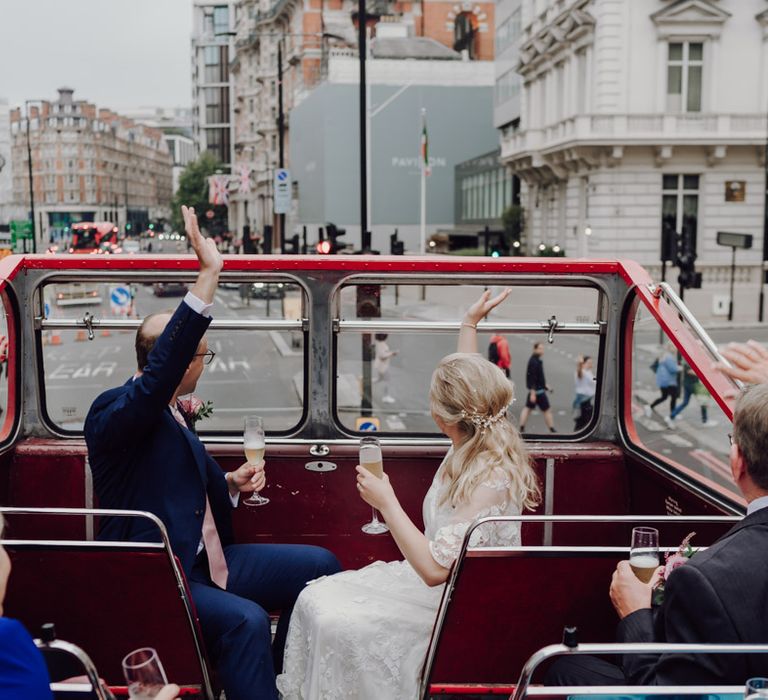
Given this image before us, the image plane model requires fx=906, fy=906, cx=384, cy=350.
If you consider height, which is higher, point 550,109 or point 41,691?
point 550,109

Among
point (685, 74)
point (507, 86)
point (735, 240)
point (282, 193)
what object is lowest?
point (735, 240)

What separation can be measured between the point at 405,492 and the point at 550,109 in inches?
1629

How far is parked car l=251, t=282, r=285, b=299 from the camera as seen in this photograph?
16.0 ft

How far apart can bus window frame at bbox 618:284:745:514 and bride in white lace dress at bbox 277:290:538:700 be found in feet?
2.93

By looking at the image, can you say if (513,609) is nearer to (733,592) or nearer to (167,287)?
(733,592)

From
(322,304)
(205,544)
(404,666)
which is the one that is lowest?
(404,666)

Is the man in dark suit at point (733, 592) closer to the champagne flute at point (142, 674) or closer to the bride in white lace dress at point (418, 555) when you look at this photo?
the bride in white lace dress at point (418, 555)

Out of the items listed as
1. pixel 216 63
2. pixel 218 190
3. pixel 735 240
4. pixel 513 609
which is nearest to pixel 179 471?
pixel 513 609

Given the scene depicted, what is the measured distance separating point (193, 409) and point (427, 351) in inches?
895

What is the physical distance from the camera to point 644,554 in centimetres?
311

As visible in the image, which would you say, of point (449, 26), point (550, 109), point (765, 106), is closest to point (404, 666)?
point (765, 106)

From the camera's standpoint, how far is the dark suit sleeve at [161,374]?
3.27 meters

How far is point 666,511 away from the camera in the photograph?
15.2 ft

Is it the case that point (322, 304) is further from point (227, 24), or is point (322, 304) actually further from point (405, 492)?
point (227, 24)
